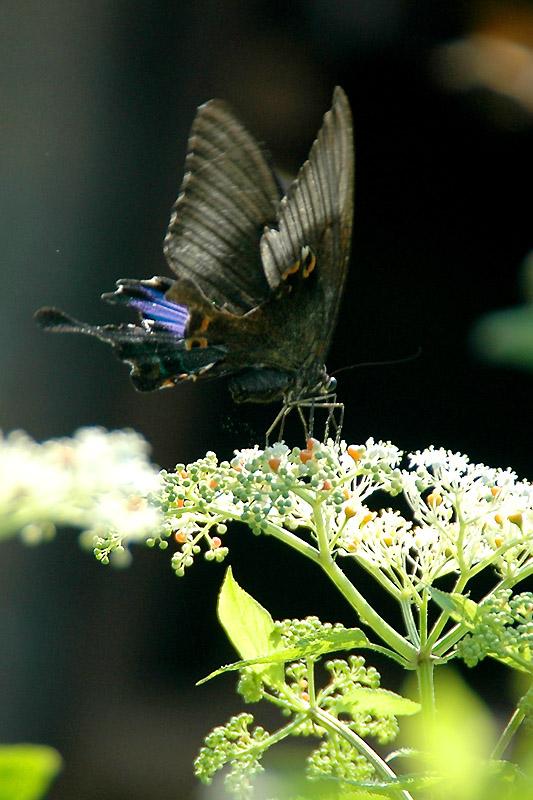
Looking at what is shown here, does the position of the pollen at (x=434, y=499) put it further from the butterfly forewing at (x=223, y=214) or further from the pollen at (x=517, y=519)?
the butterfly forewing at (x=223, y=214)

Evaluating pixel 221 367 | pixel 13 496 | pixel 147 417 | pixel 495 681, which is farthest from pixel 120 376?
pixel 13 496

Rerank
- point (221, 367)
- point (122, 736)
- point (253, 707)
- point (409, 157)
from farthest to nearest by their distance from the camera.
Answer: point (409, 157)
point (253, 707)
point (122, 736)
point (221, 367)

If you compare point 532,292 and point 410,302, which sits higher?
point 410,302

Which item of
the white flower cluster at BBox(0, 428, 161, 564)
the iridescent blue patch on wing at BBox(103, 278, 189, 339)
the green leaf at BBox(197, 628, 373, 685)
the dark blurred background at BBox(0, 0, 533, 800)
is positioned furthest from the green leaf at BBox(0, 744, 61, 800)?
the dark blurred background at BBox(0, 0, 533, 800)

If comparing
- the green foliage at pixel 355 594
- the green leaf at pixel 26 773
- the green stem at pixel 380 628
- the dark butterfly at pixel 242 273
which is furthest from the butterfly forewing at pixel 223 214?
the green leaf at pixel 26 773

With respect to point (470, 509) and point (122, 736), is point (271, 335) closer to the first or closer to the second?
point (470, 509)

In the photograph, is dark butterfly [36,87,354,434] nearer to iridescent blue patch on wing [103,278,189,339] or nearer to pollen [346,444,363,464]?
iridescent blue patch on wing [103,278,189,339]
